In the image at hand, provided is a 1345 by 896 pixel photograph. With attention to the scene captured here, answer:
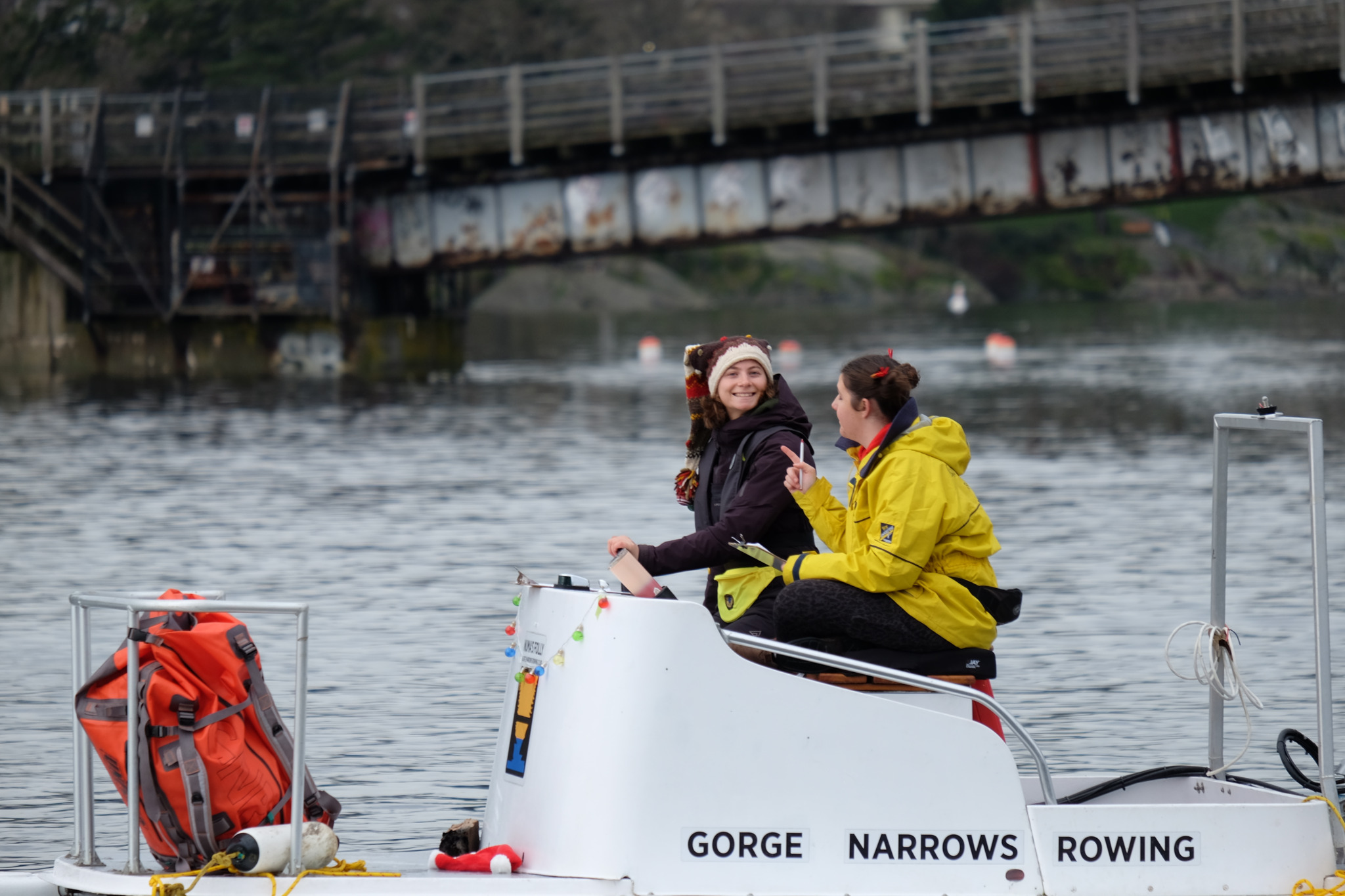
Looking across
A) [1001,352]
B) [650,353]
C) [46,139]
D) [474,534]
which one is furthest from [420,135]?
[474,534]

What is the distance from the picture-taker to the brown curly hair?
18.4ft

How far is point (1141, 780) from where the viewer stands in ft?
20.4

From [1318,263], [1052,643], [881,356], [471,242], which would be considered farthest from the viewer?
[1318,263]

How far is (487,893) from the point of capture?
528 cm

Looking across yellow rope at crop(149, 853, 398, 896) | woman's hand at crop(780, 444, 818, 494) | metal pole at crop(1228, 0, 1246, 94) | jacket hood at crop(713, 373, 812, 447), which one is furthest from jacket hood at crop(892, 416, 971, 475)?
metal pole at crop(1228, 0, 1246, 94)

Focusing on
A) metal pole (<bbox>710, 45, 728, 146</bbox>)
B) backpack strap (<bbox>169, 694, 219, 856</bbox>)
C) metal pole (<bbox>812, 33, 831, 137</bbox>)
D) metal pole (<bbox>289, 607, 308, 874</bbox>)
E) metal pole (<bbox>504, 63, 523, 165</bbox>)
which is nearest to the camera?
metal pole (<bbox>289, 607, 308, 874</bbox>)

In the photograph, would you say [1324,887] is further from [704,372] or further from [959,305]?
[959,305]

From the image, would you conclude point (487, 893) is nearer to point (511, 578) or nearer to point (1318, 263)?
point (511, 578)

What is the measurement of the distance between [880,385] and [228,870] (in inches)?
87.4

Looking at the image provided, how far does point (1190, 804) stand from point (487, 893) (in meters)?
1.96

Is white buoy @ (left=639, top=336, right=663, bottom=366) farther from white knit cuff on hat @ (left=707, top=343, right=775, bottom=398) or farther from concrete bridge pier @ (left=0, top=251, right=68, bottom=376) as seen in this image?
white knit cuff on hat @ (left=707, top=343, right=775, bottom=398)

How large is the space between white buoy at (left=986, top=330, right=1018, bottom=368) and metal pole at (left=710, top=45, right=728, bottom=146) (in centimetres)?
929

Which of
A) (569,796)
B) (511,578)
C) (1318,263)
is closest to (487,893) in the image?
(569,796)

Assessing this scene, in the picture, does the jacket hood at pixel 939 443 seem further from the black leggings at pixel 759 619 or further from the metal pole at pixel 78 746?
the metal pole at pixel 78 746
